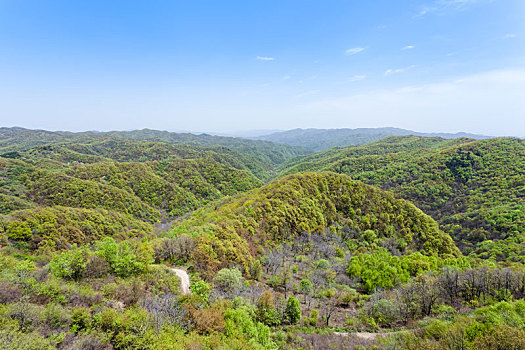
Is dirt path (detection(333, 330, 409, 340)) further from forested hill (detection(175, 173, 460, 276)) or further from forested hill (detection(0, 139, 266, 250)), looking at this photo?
forested hill (detection(0, 139, 266, 250))

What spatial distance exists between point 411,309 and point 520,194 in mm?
80021

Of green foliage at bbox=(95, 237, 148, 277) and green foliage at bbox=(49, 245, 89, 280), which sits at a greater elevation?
green foliage at bbox=(49, 245, 89, 280)

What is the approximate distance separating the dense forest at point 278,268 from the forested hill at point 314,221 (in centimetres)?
30

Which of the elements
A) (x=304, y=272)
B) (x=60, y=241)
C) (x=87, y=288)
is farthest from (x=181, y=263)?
(x=60, y=241)

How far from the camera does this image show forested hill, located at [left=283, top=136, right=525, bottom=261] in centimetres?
5375

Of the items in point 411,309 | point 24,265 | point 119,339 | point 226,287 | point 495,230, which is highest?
point 24,265

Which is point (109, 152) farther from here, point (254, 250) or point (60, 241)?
point (254, 250)

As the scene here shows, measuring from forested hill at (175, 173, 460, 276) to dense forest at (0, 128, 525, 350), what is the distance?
0.30 metres

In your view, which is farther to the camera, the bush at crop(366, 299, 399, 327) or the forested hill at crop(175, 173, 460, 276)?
the forested hill at crop(175, 173, 460, 276)

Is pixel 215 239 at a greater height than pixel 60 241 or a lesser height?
greater

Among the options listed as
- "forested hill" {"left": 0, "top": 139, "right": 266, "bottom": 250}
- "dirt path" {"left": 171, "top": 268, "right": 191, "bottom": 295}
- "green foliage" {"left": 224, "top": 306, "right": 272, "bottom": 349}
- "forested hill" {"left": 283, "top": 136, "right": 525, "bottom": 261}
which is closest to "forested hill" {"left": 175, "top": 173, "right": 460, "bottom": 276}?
"dirt path" {"left": 171, "top": 268, "right": 191, "bottom": 295}

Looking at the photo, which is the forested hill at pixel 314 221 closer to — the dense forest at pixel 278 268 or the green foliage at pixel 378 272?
the dense forest at pixel 278 268

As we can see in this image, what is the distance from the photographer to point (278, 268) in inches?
1328

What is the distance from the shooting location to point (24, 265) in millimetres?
13242
